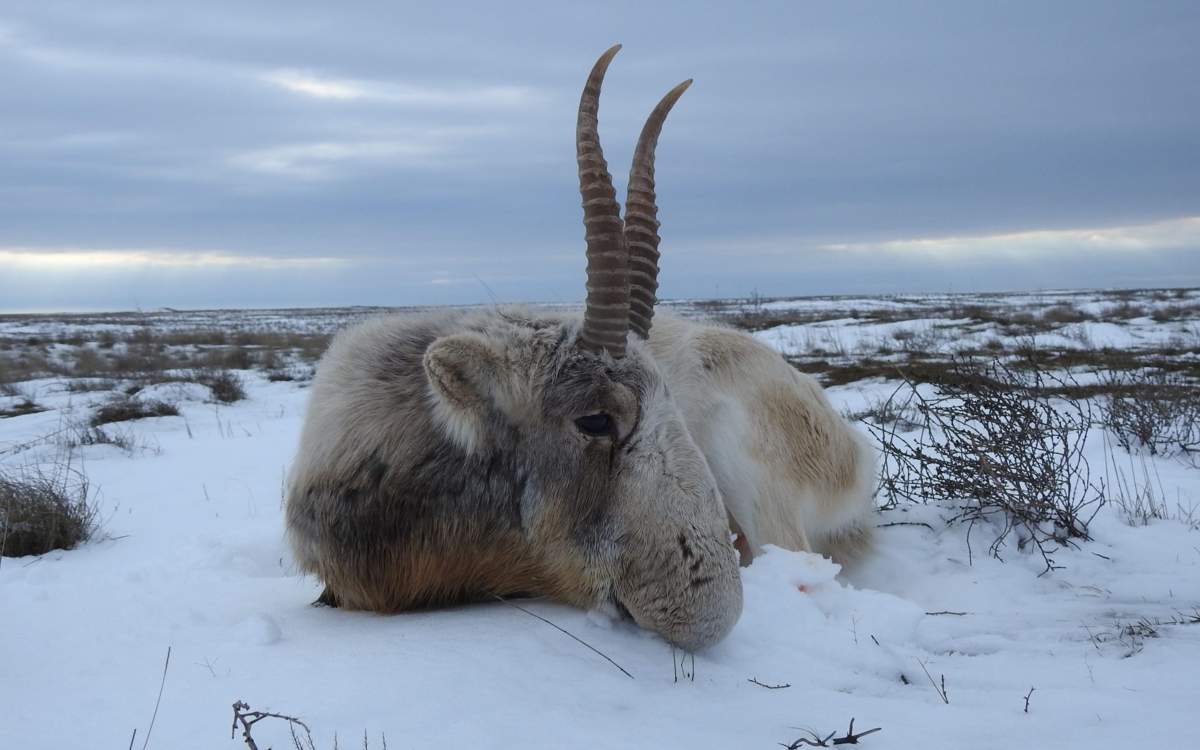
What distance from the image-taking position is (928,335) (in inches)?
750

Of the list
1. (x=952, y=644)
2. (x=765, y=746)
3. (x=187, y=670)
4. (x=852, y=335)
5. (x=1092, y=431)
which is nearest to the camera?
(x=765, y=746)

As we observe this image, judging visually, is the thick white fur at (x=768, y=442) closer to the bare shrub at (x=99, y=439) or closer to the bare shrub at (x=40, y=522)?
the bare shrub at (x=40, y=522)

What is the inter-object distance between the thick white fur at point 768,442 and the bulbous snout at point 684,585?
1.36 m

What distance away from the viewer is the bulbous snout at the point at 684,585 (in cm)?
290

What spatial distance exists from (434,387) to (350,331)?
1.23 meters

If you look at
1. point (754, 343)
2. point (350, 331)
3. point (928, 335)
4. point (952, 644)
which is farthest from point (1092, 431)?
point (928, 335)

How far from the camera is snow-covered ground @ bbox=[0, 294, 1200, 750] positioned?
2.27m

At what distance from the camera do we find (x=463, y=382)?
3137 mm

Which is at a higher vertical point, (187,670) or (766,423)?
(766,423)

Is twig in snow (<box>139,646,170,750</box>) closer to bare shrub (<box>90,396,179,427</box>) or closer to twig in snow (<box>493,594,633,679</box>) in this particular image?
twig in snow (<box>493,594,633,679</box>)

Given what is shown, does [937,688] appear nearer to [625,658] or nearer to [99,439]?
[625,658]

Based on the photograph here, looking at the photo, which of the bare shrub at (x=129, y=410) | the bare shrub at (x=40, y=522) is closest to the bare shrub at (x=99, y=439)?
the bare shrub at (x=129, y=410)

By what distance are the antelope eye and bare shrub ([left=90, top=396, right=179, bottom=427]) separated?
30.6ft

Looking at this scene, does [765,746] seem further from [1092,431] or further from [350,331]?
[1092,431]
